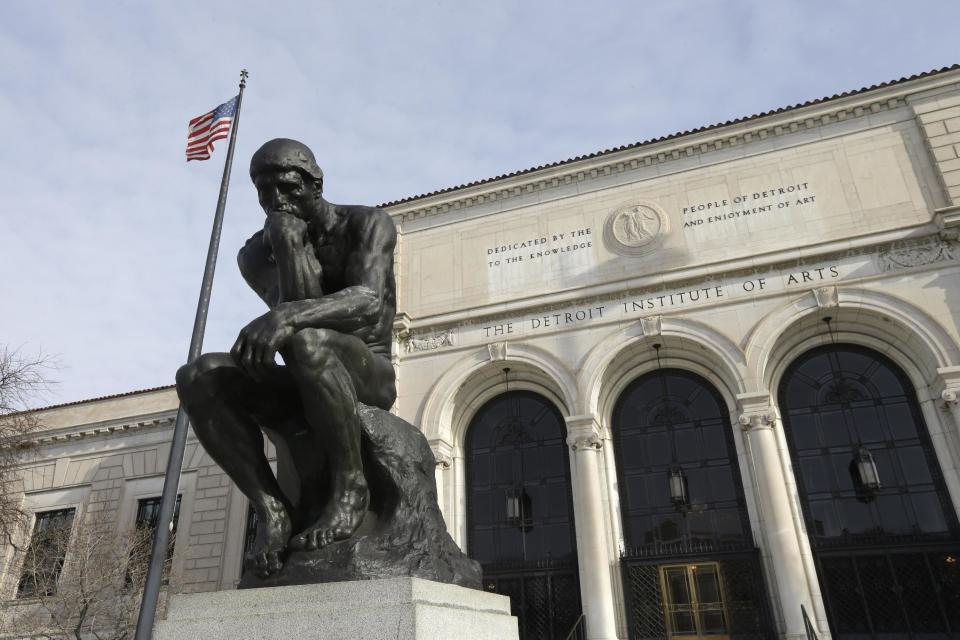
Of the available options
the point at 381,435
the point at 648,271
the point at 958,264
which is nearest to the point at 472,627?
the point at 381,435

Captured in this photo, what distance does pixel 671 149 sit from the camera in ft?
66.7

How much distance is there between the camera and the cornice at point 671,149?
19.0 m

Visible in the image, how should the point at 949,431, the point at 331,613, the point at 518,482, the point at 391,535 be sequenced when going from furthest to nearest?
the point at 518,482 < the point at 949,431 < the point at 391,535 < the point at 331,613

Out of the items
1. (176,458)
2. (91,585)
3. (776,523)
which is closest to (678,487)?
(776,523)

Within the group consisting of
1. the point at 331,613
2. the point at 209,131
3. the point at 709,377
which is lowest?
the point at 331,613

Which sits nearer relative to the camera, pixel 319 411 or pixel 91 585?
pixel 319 411

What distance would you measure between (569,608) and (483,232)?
1124 centimetres

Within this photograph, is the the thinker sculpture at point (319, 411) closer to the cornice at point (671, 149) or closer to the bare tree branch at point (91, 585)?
the bare tree branch at point (91, 585)

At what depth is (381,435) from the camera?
381cm

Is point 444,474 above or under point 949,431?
above

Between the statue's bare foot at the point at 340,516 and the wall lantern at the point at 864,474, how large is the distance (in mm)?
15699

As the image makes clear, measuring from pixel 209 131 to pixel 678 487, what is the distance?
14180 millimetres

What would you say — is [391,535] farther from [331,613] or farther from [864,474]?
[864,474]

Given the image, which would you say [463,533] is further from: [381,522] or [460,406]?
[381,522]
